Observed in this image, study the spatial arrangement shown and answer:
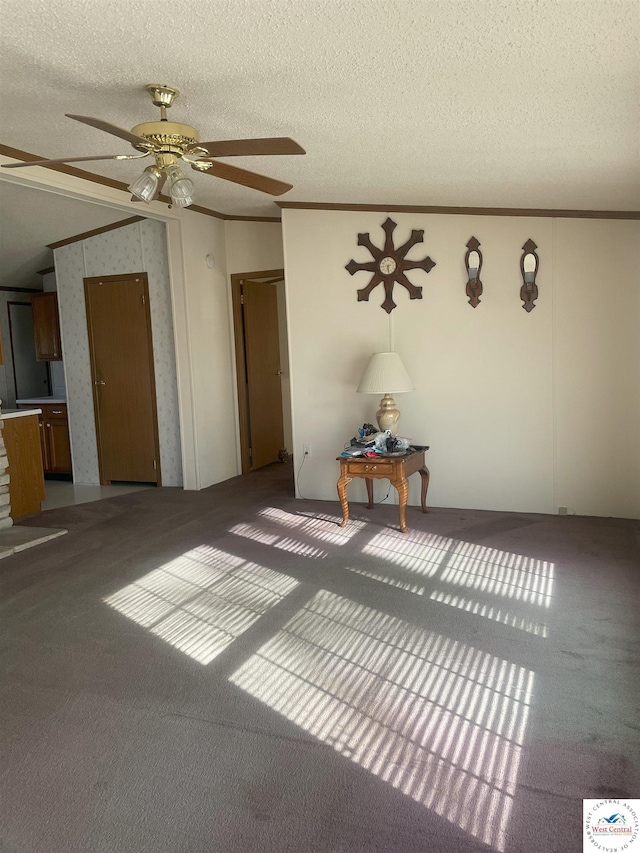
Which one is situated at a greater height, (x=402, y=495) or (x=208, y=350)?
(x=208, y=350)

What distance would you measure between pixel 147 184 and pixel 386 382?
7.77 ft

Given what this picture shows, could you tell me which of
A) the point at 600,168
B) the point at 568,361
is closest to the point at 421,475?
the point at 568,361

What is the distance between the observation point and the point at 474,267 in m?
5.02

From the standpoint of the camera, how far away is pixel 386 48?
2367 mm

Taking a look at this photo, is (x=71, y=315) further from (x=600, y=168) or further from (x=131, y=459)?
(x=600, y=168)

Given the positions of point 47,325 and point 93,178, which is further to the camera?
point 47,325

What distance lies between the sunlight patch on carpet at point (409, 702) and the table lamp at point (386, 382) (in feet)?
6.41

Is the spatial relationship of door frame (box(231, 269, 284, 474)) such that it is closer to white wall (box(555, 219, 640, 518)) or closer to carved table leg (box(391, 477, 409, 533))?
carved table leg (box(391, 477, 409, 533))

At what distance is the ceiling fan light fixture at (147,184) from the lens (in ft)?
9.80

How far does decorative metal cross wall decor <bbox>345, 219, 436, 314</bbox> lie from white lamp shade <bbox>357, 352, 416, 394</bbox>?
20.9 inches

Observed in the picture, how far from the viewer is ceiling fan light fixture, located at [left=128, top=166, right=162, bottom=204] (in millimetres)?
2988

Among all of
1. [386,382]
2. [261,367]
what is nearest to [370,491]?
[386,382]

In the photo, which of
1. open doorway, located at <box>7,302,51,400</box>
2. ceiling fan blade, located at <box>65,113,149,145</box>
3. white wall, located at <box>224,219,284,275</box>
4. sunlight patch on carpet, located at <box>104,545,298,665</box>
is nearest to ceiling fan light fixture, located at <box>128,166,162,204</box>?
ceiling fan blade, located at <box>65,113,149,145</box>

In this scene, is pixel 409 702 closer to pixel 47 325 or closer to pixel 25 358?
pixel 47 325
